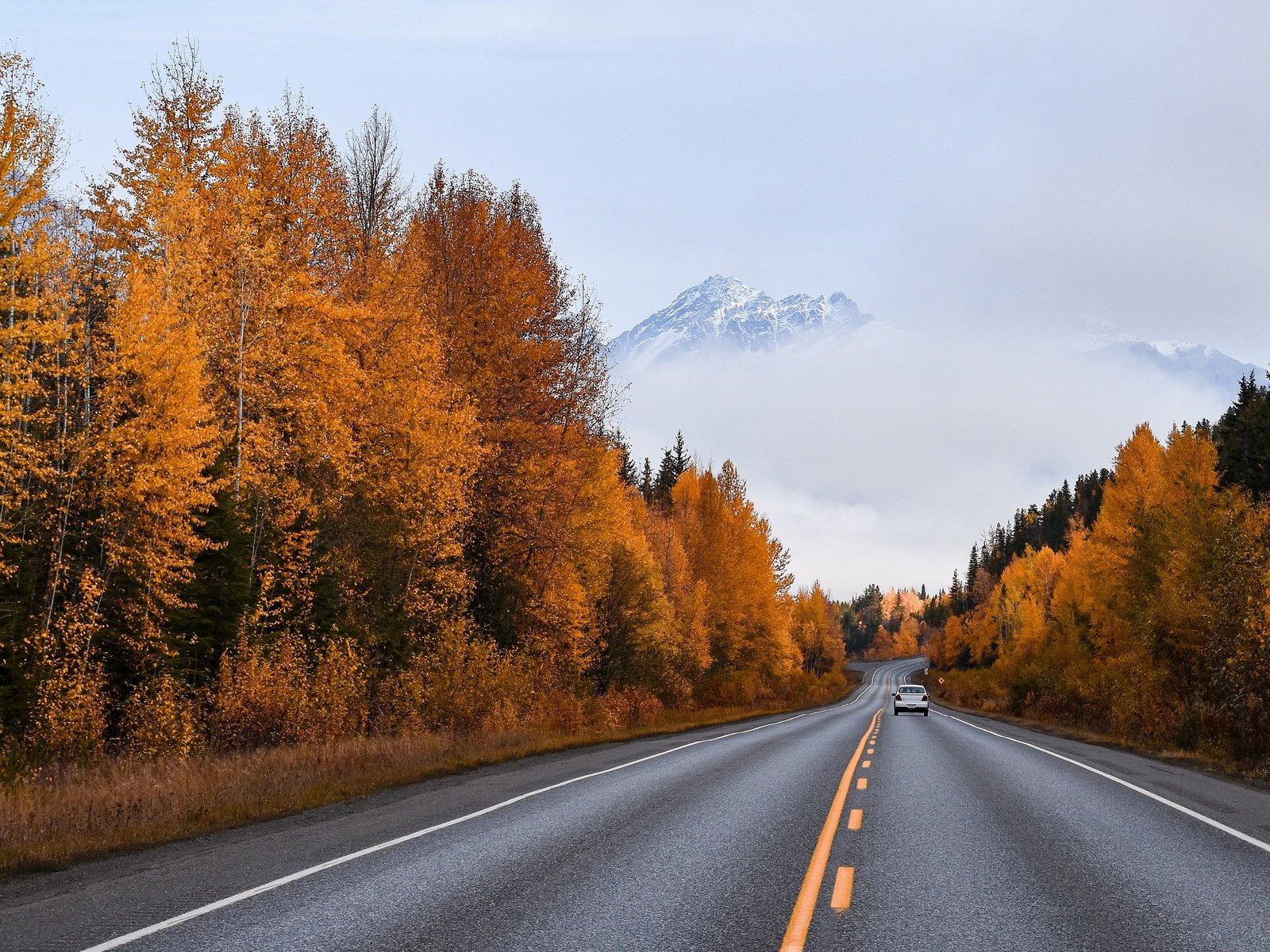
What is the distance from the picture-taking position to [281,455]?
20781mm

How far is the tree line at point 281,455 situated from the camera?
1499 centimetres

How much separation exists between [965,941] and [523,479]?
72.1ft

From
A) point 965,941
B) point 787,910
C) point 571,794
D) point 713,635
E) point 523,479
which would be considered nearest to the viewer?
point 965,941

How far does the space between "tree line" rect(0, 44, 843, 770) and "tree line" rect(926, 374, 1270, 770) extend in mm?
17449

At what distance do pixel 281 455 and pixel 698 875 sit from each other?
16.1 metres

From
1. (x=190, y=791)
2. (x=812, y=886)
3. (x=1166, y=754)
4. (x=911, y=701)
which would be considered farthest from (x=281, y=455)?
(x=911, y=701)

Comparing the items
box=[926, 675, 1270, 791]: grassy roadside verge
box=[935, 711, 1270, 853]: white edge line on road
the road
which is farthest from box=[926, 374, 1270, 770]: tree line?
the road

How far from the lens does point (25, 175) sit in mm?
15242

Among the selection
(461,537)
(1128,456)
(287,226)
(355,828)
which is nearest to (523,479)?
(461,537)

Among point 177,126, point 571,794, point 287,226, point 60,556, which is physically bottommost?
point 571,794

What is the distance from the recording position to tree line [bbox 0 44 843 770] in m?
15.0

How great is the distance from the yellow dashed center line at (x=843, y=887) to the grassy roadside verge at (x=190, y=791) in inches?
281

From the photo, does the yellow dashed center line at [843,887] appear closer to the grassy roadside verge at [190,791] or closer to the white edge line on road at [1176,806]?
the white edge line on road at [1176,806]

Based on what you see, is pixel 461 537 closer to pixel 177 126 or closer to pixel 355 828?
pixel 177 126
